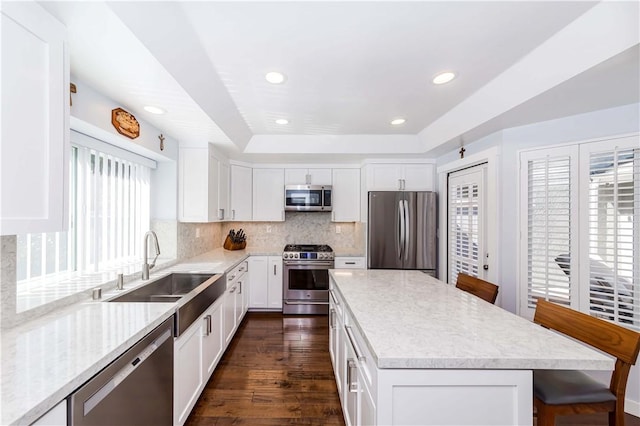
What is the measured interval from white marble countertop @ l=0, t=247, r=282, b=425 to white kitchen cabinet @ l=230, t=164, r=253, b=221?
236cm

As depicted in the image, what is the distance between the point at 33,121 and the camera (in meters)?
1.03

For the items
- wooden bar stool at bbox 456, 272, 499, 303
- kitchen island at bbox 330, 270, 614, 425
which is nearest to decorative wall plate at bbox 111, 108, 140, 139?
kitchen island at bbox 330, 270, 614, 425

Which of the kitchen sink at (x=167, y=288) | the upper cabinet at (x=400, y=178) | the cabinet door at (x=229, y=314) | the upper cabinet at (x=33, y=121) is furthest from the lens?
the upper cabinet at (x=400, y=178)

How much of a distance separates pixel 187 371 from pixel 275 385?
795mm

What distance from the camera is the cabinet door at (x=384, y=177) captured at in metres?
3.72

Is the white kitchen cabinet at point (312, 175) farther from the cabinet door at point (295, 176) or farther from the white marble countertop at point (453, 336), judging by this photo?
the white marble countertop at point (453, 336)

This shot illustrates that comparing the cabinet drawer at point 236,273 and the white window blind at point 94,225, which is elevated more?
the white window blind at point 94,225

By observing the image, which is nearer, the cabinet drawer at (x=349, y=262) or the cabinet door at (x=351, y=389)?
the cabinet door at (x=351, y=389)

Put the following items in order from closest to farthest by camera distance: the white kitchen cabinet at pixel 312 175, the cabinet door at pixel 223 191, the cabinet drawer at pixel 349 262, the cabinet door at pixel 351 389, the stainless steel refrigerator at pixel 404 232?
1. the cabinet door at pixel 351 389
2. the cabinet door at pixel 223 191
3. the stainless steel refrigerator at pixel 404 232
4. the cabinet drawer at pixel 349 262
5. the white kitchen cabinet at pixel 312 175

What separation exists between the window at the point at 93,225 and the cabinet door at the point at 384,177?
2.64 m

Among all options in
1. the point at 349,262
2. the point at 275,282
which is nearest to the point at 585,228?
the point at 349,262

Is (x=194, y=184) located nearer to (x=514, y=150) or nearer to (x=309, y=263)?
(x=309, y=263)

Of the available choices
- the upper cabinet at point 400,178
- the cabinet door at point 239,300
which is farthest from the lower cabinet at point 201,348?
the upper cabinet at point 400,178

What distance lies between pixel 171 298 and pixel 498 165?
3163 mm
